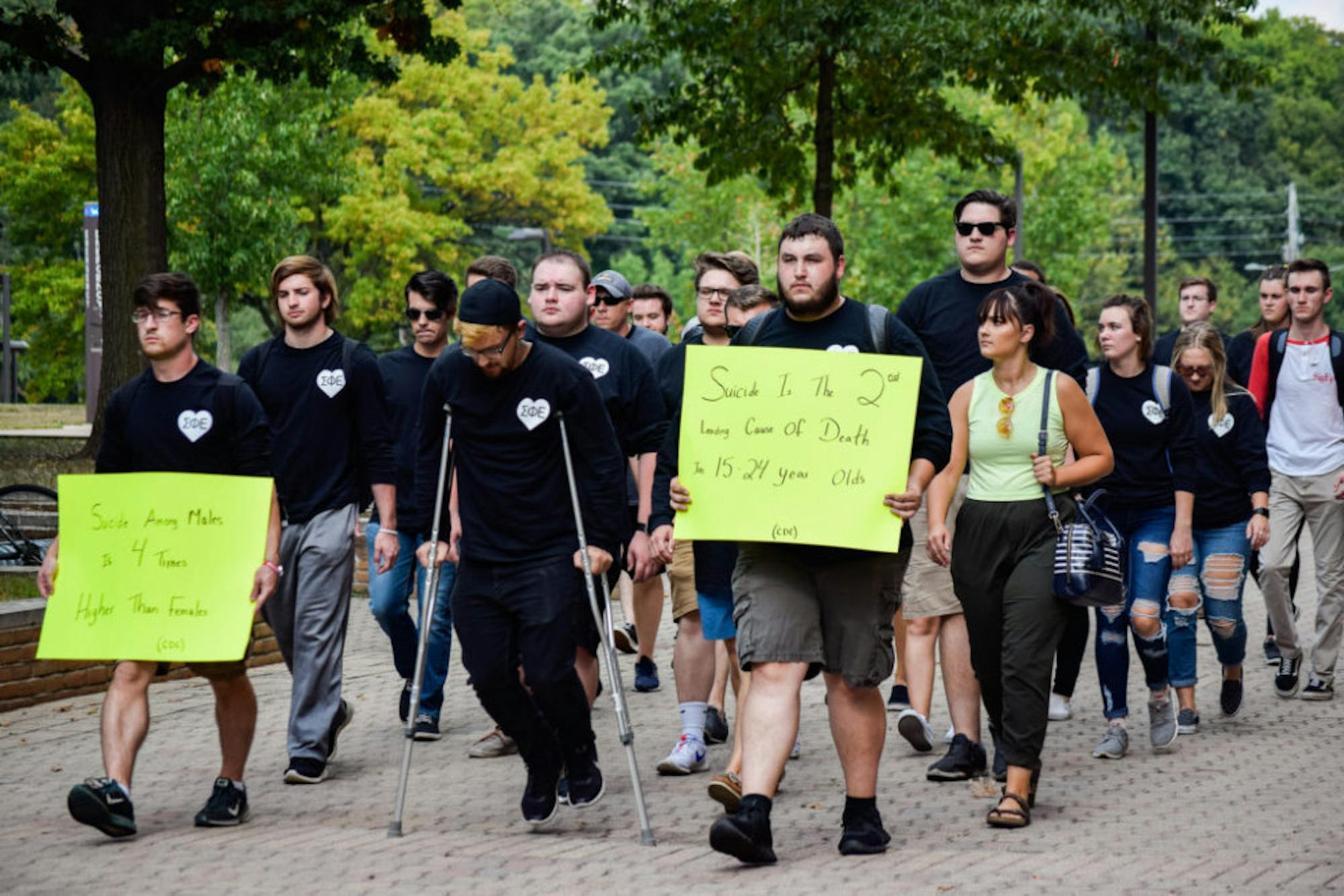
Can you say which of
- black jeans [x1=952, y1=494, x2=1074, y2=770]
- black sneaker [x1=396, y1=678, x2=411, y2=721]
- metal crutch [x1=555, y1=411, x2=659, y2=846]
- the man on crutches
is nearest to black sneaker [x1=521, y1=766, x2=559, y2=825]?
the man on crutches

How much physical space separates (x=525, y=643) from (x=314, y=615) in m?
1.39

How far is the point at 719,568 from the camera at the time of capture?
7637 millimetres

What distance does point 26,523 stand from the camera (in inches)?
515

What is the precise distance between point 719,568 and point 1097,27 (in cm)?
1365

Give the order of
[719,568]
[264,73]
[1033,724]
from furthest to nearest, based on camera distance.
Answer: [264,73]
[719,568]
[1033,724]

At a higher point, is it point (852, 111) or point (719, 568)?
point (852, 111)

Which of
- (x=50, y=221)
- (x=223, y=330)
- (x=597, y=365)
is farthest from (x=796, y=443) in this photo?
(x=223, y=330)

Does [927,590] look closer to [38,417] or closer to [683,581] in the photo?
[683,581]

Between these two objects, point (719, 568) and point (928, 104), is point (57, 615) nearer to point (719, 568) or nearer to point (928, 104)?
point (719, 568)

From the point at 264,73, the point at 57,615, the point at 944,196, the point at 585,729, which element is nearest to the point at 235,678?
the point at 57,615

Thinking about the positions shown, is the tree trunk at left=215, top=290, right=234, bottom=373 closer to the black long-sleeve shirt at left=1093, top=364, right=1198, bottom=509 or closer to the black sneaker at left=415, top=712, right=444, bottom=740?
the black sneaker at left=415, top=712, right=444, bottom=740

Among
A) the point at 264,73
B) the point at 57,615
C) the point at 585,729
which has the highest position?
the point at 264,73

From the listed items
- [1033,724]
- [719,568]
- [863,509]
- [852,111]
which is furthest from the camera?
[852,111]

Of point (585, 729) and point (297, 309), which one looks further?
point (297, 309)
